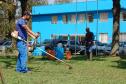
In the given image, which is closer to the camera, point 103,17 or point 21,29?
point 21,29

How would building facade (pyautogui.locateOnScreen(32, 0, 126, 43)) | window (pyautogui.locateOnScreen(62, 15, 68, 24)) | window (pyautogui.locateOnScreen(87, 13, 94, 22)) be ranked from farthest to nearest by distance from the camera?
window (pyautogui.locateOnScreen(62, 15, 68, 24)), window (pyautogui.locateOnScreen(87, 13, 94, 22)), building facade (pyautogui.locateOnScreen(32, 0, 126, 43))

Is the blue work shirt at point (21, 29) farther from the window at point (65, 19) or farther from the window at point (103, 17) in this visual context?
the window at point (65, 19)

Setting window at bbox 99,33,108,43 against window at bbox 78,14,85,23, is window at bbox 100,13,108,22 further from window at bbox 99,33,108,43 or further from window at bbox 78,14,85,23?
window at bbox 78,14,85,23

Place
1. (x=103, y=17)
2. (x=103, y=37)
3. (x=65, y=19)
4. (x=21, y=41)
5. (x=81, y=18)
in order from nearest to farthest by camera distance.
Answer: (x=21, y=41)
(x=103, y=17)
(x=103, y=37)
(x=81, y=18)
(x=65, y=19)

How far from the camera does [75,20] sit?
6675 centimetres

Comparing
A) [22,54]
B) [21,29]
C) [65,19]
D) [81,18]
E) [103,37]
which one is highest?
[21,29]

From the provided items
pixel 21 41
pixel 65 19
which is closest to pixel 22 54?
pixel 21 41

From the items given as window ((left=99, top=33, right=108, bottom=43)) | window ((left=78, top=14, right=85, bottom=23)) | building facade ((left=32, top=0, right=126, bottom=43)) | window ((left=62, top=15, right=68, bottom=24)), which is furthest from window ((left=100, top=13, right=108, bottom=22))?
window ((left=62, top=15, right=68, bottom=24))

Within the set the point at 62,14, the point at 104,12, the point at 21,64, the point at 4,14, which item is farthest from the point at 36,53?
the point at 62,14

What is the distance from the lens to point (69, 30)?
220 feet

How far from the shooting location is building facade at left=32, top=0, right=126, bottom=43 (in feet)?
205

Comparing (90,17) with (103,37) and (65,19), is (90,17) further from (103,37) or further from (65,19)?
(65,19)

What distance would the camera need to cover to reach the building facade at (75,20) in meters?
62.5

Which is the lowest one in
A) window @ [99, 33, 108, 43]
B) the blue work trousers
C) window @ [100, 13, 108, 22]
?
window @ [99, 33, 108, 43]
